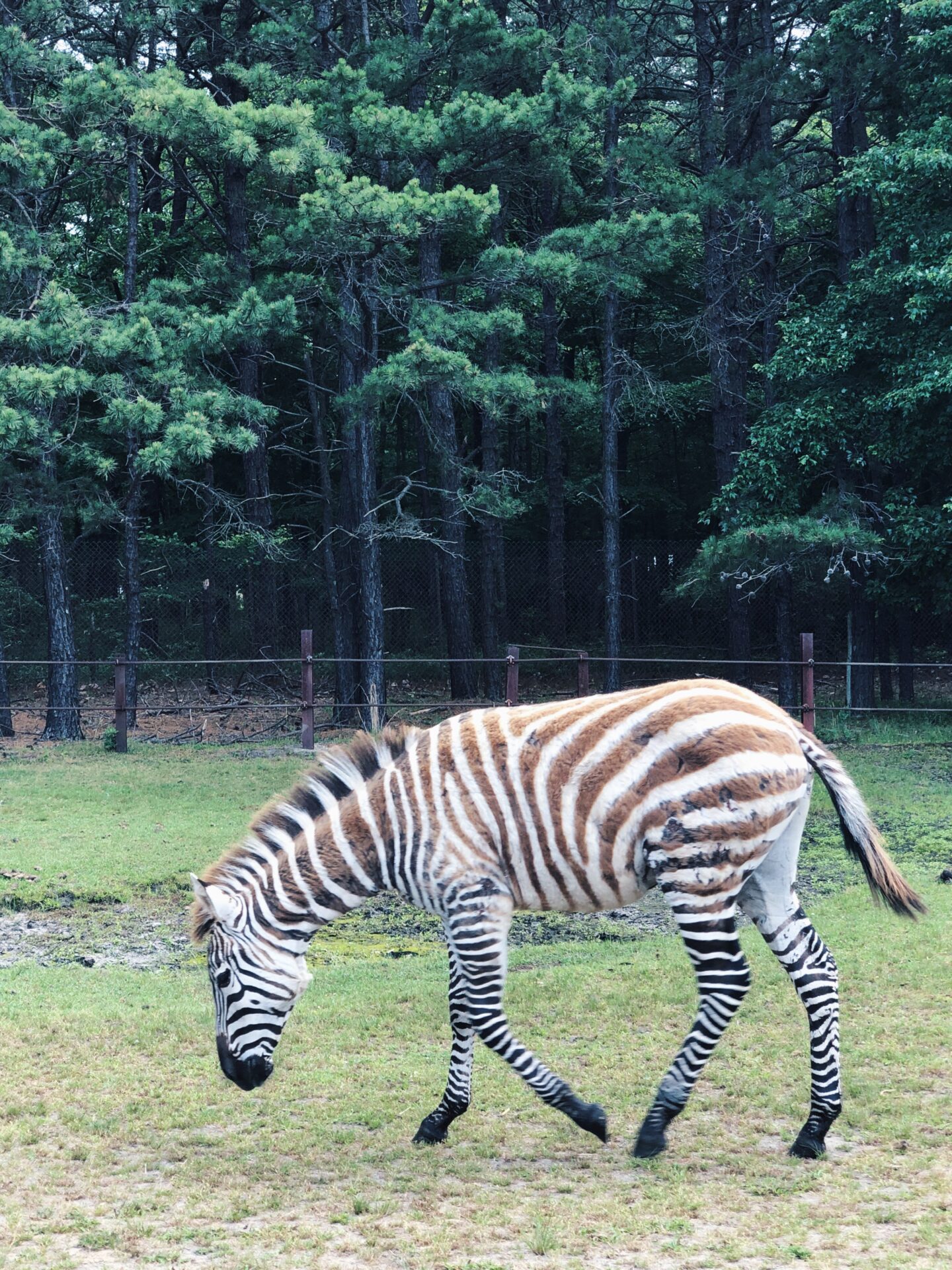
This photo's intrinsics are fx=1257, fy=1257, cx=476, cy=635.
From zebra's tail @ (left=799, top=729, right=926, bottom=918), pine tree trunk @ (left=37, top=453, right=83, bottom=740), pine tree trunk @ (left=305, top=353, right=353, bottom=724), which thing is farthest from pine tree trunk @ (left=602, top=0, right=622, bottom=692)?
zebra's tail @ (left=799, top=729, right=926, bottom=918)

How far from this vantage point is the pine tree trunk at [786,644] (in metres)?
17.7

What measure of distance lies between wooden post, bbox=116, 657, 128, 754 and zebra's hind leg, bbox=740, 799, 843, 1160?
→ 1061 centimetres

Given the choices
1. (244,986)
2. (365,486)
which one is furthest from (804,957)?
(365,486)

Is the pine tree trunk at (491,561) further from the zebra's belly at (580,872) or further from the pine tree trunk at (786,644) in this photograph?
the zebra's belly at (580,872)

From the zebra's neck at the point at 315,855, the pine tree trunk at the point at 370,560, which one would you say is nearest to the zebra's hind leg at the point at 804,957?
the zebra's neck at the point at 315,855

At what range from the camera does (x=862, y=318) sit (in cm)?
1677

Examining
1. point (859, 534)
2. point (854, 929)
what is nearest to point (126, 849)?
point (854, 929)

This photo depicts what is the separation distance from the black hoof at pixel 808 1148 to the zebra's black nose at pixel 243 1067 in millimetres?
1871

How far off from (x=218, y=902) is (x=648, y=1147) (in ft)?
5.70

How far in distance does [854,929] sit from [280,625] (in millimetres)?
14604

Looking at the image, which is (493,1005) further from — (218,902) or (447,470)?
(447,470)

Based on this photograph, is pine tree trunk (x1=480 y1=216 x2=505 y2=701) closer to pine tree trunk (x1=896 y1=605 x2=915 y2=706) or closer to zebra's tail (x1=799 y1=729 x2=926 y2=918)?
pine tree trunk (x1=896 y1=605 x2=915 y2=706)

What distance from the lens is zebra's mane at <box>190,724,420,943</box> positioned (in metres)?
4.79

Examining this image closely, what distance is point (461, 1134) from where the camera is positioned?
4.67 meters
